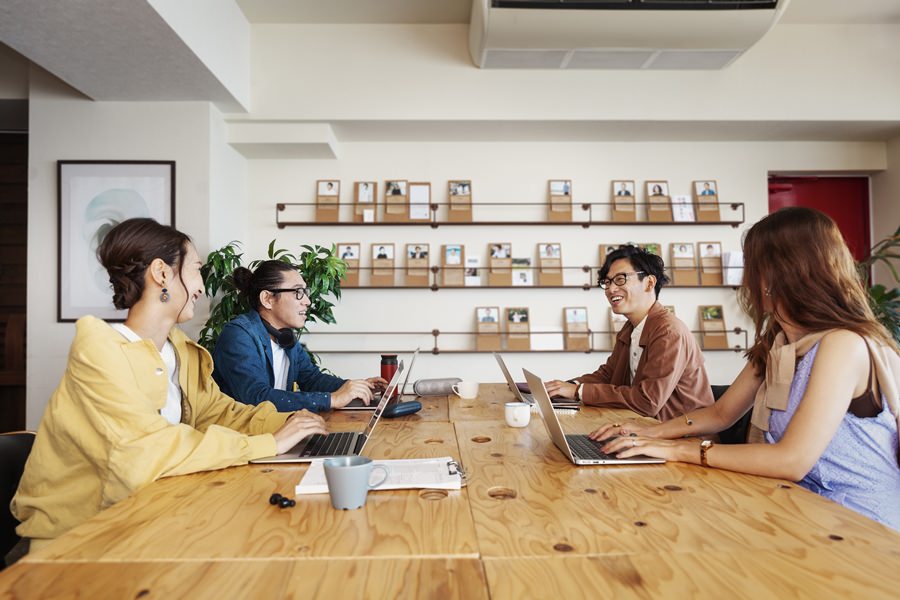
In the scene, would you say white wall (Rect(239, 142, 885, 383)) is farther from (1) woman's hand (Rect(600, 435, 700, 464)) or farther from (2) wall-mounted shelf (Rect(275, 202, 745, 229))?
(1) woman's hand (Rect(600, 435, 700, 464))

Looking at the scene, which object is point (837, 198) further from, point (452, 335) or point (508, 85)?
point (452, 335)

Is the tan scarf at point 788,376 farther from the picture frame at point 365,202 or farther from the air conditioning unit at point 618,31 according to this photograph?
the picture frame at point 365,202

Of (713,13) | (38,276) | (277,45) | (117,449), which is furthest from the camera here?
(277,45)

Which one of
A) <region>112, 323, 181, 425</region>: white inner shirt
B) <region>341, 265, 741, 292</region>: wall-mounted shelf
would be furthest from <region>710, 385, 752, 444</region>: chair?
<region>341, 265, 741, 292</region>: wall-mounted shelf

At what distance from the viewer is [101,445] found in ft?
4.26

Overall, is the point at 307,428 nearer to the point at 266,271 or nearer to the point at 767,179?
the point at 266,271

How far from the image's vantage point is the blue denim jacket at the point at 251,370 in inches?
86.5

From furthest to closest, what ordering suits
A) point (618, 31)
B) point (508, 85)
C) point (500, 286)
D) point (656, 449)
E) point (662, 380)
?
point (500, 286), point (508, 85), point (618, 31), point (662, 380), point (656, 449)

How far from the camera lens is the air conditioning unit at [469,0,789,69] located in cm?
338

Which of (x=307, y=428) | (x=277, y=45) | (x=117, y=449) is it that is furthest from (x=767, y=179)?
(x=117, y=449)

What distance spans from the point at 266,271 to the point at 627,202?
113 inches

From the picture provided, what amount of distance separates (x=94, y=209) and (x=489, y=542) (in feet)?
12.6

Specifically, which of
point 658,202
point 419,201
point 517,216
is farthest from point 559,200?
point 419,201

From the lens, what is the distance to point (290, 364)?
284cm
